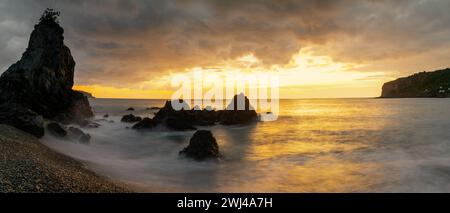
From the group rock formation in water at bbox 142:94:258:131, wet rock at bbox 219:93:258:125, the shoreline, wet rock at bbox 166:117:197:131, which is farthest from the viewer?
wet rock at bbox 219:93:258:125

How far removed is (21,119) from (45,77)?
→ 16.8 metres

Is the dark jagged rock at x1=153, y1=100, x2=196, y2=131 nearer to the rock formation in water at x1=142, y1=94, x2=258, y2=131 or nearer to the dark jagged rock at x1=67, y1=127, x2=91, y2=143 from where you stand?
the rock formation in water at x1=142, y1=94, x2=258, y2=131

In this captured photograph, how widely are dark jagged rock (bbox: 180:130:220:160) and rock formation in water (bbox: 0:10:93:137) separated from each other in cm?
1605

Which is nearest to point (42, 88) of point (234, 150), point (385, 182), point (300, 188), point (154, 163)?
point (154, 163)

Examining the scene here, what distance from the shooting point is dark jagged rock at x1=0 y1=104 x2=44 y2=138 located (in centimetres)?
2341

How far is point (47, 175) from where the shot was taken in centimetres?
1260

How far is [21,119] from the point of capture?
23.9m

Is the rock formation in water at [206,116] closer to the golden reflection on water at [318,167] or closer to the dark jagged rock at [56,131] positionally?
the golden reflection on water at [318,167]

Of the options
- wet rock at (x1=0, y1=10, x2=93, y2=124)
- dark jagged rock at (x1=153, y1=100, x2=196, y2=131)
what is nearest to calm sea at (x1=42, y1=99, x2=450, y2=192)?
wet rock at (x1=0, y1=10, x2=93, y2=124)

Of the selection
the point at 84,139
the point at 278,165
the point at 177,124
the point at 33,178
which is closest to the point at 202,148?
the point at 278,165

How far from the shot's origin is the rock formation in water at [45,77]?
3500cm

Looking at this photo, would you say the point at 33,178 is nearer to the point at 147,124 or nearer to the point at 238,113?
the point at 147,124

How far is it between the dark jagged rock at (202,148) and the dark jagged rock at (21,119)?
37.7ft

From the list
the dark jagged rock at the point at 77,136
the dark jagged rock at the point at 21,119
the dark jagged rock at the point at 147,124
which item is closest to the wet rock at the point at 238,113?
the dark jagged rock at the point at 147,124
